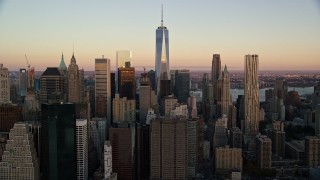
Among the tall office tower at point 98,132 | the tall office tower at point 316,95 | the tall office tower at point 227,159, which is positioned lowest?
the tall office tower at point 227,159

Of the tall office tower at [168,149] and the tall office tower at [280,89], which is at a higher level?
the tall office tower at [280,89]

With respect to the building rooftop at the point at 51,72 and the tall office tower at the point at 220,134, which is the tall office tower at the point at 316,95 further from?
the building rooftop at the point at 51,72

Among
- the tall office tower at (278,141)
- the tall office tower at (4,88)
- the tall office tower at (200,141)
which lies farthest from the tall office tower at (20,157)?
the tall office tower at (278,141)

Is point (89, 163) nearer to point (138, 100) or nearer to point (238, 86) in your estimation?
point (138, 100)

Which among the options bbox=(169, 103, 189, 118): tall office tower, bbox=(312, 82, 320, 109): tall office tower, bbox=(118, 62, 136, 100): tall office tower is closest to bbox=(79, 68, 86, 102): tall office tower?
bbox=(118, 62, 136, 100): tall office tower

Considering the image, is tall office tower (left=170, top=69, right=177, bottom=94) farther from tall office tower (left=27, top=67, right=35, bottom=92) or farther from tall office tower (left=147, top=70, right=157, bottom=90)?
tall office tower (left=27, top=67, right=35, bottom=92)

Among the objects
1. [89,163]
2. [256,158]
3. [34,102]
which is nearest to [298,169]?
[256,158]
